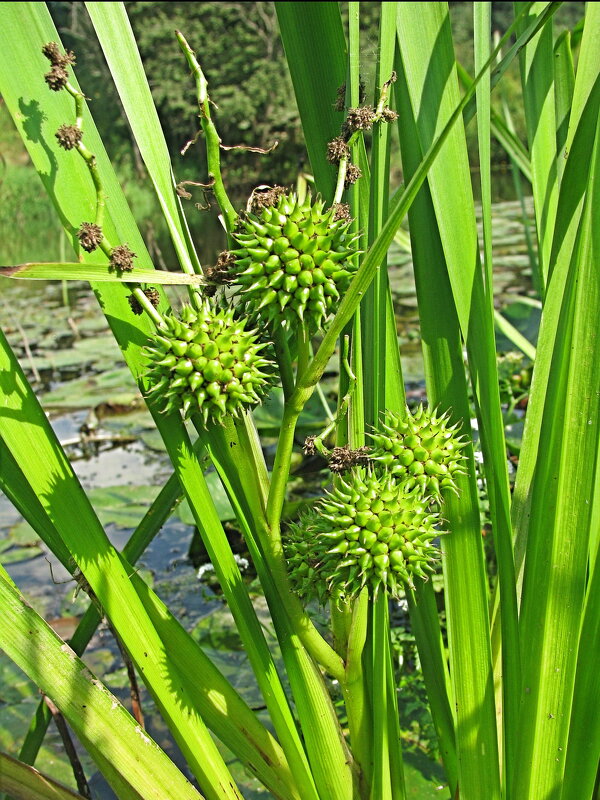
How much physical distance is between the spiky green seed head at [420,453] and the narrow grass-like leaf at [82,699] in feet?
1.47

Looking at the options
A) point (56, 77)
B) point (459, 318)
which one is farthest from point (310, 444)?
point (56, 77)

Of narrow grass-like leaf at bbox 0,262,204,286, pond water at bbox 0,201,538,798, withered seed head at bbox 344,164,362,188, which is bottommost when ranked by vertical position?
pond water at bbox 0,201,538,798

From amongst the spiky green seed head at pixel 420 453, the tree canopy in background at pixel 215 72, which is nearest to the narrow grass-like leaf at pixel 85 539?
the spiky green seed head at pixel 420 453

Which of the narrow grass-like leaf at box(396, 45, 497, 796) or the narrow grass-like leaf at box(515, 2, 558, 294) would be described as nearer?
the narrow grass-like leaf at box(396, 45, 497, 796)

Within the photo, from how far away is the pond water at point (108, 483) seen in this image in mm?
2172

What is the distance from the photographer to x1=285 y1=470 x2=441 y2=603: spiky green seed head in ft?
2.54

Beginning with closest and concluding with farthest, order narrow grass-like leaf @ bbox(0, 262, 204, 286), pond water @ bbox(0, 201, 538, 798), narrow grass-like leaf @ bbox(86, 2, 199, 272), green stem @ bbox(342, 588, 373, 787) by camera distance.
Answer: narrow grass-like leaf @ bbox(0, 262, 204, 286) < narrow grass-like leaf @ bbox(86, 2, 199, 272) < green stem @ bbox(342, 588, 373, 787) < pond water @ bbox(0, 201, 538, 798)

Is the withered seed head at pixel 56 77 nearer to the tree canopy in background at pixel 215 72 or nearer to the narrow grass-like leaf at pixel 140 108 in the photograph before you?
the narrow grass-like leaf at pixel 140 108

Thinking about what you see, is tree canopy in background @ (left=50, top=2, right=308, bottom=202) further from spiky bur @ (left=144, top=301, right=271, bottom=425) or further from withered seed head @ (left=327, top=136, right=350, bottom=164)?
spiky bur @ (left=144, top=301, right=271, bottom=425)

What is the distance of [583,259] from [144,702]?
1.92 metres

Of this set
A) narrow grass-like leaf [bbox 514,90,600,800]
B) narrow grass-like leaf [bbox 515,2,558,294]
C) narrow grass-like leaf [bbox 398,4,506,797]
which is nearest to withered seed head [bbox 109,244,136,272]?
narrow grass-like leaf [bbox 398,4,506,797]

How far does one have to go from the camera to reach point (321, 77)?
0.82 meters

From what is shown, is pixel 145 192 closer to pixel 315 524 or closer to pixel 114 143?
pixel 114 143

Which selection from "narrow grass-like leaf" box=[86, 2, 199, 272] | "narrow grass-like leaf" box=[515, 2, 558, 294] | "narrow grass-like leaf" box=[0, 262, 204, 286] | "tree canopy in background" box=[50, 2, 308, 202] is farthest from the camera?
"tree canopy in background" box=[50, 2, 308, 202]
